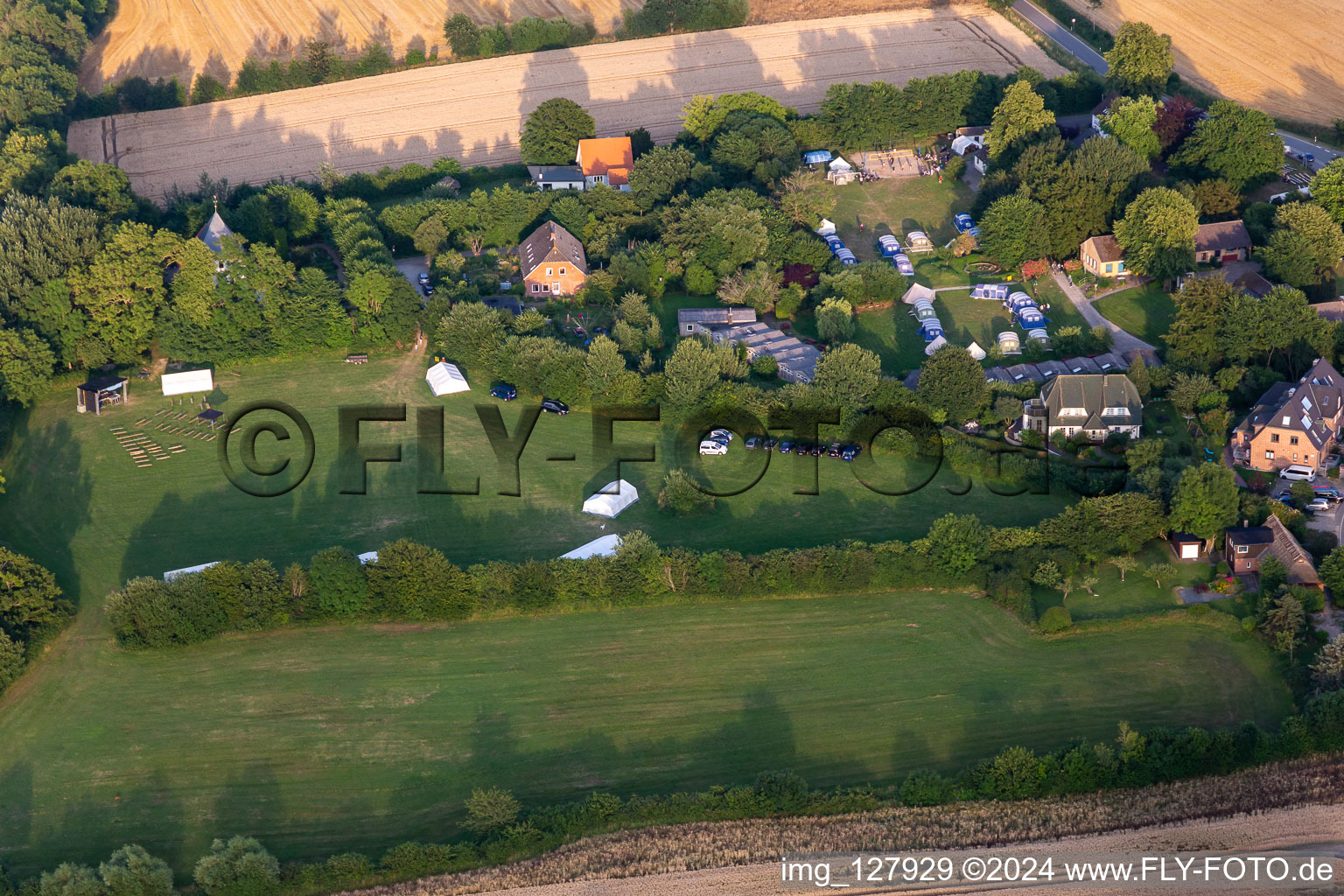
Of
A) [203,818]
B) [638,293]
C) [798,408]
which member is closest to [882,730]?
[798,408]

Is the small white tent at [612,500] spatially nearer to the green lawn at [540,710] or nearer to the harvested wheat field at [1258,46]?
the green lawn at [540,710]

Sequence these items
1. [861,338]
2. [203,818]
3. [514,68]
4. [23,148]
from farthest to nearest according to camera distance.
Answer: [514,68] < [23,148] < [861,338] < [203,818]

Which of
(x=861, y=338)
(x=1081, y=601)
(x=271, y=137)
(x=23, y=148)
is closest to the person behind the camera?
(x=1081, y=601)

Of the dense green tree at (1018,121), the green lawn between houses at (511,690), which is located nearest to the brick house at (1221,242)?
the dense green tree at (1018,121)

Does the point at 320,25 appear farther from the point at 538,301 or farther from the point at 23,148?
the point at 538,301

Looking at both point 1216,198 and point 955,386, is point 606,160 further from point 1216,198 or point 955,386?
point 1216,198

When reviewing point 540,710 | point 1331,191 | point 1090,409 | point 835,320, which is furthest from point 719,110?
point 540,710

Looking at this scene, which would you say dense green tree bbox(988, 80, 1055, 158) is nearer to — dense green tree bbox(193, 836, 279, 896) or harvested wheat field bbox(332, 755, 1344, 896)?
harvested wheat field bbox(332, 755, 1344, 896)
